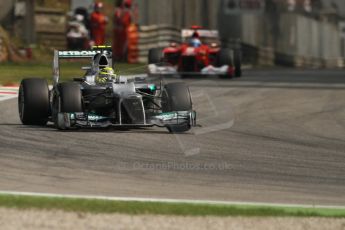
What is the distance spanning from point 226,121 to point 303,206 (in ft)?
24.9

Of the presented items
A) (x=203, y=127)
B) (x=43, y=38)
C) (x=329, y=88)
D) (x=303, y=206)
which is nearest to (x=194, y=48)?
(x=329, y=88)

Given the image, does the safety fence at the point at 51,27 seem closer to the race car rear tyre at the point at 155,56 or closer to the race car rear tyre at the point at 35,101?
the race car rear tyre at the point at 155,56

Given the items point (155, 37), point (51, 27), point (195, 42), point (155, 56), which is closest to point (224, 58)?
point (195, 42)

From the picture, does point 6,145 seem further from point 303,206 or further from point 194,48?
point 194,48

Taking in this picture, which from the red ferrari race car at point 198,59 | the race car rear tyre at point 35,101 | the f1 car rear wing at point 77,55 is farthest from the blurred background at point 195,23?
the race car rear tyre at point 35,101

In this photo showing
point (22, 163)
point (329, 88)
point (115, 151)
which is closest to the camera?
point (22, 163)

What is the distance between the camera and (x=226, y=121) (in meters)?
16.6

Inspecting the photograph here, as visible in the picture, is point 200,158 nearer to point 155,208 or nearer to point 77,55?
point 155,208

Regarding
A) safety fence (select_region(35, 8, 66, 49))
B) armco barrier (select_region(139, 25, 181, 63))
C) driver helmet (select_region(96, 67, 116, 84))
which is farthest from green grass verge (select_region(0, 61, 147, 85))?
driver helmet (select_region(96, 67, 116, 84))

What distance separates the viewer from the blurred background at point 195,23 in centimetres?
3619

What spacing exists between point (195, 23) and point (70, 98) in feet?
91.0

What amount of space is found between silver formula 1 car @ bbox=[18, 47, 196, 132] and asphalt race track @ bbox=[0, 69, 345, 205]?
0.18 m

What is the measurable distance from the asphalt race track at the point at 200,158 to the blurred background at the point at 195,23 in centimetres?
1310

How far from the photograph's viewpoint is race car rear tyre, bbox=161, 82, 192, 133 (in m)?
14.4
